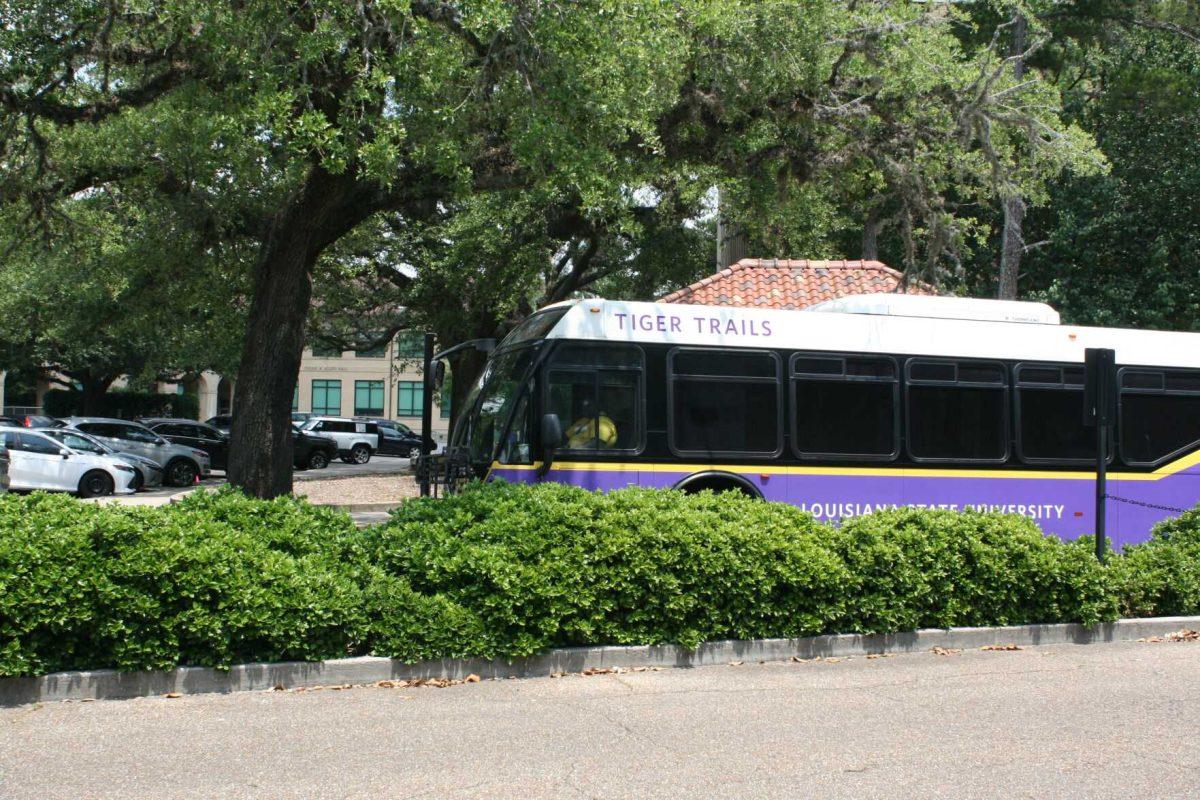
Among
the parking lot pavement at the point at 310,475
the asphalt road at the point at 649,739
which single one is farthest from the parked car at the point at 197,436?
the asphalt road at the point at 649,739

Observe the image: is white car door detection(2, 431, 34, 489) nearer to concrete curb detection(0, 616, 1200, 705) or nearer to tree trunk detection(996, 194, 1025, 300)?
concrete curb detection(0, 616, 1200, 705)

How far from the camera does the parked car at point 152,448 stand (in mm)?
28719

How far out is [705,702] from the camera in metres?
7.19

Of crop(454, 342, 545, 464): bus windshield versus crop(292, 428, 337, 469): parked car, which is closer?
crop(454, 342, 545, 464): bus windshield

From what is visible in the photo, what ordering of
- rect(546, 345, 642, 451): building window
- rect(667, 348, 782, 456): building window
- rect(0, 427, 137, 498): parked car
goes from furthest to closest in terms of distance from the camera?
1. rect(0, 427, 137, 498): parked car
2. rect(667, 348, 782, 456): building window
3. rect(546, 345, 642, 451): building window

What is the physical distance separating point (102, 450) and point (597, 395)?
17.3 metres

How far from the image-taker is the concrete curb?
271 inches

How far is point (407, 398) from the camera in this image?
7300 cm

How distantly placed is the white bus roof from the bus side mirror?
112 centimetres

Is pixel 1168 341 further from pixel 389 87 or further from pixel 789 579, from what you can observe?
pixel 389 87

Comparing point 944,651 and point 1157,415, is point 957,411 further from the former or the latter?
point 944,651

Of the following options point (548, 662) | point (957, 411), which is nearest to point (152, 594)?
point (548, 662)

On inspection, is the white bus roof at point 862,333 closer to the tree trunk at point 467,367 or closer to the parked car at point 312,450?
the tree trunk at point 467,367

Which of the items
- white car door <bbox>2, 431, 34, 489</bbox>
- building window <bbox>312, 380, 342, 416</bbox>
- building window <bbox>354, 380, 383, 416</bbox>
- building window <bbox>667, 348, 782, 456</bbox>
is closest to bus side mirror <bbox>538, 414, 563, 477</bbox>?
building window <bbox>667, 348, 782, 456</bbox>
